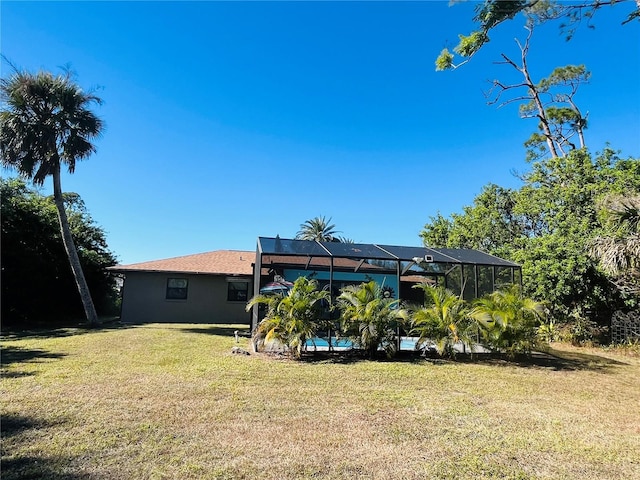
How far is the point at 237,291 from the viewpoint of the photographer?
19.3 m

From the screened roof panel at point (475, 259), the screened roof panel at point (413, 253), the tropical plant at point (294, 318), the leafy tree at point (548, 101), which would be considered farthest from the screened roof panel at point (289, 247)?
the leafy tree at point (548, 101)

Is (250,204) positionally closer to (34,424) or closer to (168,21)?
(168,21)

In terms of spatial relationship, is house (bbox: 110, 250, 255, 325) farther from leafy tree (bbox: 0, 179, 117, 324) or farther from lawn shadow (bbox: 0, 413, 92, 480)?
lawn shadow (bbox: 0, 413, 92, 480)

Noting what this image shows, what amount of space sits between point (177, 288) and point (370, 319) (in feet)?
41.3

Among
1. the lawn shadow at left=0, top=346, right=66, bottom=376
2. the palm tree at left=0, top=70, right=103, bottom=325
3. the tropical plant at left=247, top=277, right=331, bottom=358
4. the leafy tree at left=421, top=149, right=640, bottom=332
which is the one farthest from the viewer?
the palm tree at left=0, top=70, right=103, bottom=325

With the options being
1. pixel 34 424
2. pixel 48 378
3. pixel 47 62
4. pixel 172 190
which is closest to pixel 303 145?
pixel 172 190

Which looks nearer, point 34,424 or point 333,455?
point 333,455

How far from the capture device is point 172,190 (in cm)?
1833

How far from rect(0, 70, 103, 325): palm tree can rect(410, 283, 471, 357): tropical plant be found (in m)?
13.5

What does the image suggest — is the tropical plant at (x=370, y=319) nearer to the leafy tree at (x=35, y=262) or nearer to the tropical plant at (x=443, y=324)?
the tropical plant at (x=443, y=324)

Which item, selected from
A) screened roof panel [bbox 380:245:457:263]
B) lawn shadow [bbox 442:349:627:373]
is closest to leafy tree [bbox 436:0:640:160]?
screened roof panel [bbox 380:245:457:263]

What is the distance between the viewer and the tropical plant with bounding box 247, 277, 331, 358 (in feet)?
29.5

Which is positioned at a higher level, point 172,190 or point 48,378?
point 172,190

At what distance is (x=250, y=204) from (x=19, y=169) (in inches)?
392
